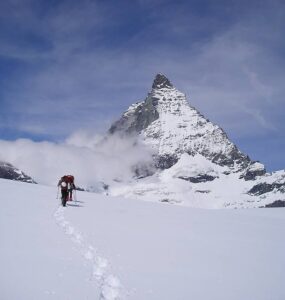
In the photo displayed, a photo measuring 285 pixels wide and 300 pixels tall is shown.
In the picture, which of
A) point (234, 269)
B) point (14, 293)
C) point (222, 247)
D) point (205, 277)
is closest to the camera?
point (14, 293)

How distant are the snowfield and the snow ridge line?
2 centimetres

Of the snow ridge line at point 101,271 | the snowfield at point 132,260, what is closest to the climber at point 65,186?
the snowfield at point 132,260

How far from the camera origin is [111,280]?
9.70 meters

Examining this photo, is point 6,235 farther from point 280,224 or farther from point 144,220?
point 280,224

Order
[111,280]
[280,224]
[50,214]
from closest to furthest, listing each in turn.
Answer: [111,280], [50,214], [280,224]

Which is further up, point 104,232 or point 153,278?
point 104,232

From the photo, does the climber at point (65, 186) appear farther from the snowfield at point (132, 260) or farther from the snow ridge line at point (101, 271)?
the snow ridge line at point (101, 271)

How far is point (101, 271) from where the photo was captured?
10.3 meters

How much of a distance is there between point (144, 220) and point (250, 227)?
184 inches

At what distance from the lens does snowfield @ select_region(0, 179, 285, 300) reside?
9.25m

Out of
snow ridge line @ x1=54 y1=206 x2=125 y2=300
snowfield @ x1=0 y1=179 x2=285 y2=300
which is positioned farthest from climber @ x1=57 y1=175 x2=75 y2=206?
snow ridge line @ x1=54 y1=206 x2=125 y2=300

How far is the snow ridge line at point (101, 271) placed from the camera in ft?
29.2

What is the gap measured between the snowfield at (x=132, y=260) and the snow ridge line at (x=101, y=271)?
0.7 inches

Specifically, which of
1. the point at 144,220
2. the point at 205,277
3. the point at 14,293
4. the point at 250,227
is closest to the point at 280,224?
the point at 250,227
